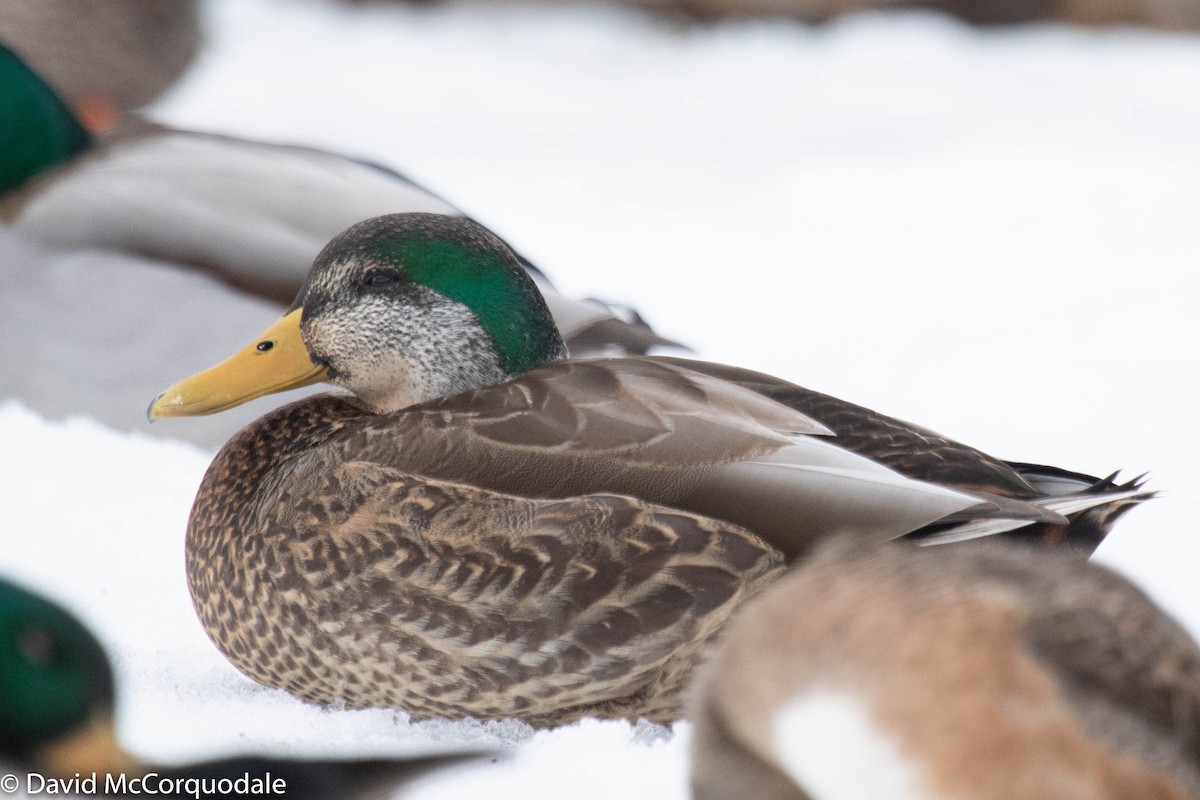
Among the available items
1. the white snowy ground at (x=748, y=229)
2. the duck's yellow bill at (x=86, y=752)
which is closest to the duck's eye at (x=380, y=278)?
the white snowy ground at (x=748, y=229)

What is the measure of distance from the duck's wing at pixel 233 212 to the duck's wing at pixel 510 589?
105 cm

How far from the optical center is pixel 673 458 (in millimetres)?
1973

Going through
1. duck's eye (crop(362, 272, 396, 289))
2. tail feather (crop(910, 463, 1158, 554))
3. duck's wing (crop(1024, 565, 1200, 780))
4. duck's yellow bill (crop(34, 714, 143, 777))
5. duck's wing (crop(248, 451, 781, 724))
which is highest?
duck's wing (crop(1024, 565, 1200, 780))

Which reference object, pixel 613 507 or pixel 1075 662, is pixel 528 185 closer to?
pixel 613 507

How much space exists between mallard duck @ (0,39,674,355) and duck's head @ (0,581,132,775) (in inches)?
50.9

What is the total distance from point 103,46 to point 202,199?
2288 millimetres

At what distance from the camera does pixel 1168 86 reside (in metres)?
6.02

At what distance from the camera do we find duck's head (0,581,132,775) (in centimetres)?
179

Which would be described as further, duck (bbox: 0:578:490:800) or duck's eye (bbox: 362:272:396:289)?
duck's eye (bbox: 362:272:396:289)

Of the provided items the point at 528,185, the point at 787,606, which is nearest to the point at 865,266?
the point at 528,185

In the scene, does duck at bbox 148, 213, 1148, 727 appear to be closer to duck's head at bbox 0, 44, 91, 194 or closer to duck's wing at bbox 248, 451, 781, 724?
duck's wing at bbox 248, 451, 781, 724

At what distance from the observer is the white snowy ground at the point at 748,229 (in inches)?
96.0

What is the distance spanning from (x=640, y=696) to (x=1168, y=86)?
4.89 m

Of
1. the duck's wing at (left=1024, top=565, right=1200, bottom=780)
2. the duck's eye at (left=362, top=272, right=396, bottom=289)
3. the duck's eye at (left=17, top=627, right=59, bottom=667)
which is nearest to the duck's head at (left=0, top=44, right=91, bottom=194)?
the duck's eye at (left=362, top=272, right=396, bottom=289)
